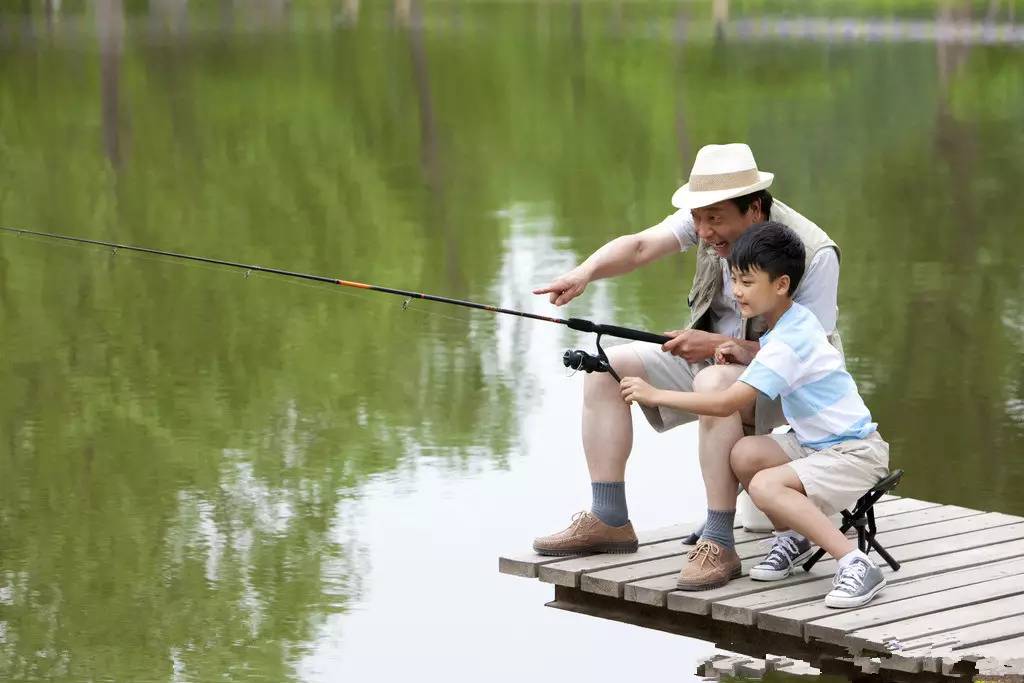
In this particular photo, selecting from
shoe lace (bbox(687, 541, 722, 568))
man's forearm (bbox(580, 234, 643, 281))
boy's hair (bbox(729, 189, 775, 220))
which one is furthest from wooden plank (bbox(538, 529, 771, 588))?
boy's hair (bbox(729, 189, 775, 220))

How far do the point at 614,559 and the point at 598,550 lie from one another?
2.2 inches

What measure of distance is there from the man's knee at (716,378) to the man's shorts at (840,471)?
0.22 metres

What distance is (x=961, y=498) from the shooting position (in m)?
5.70

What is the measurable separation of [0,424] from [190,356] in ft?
4.03

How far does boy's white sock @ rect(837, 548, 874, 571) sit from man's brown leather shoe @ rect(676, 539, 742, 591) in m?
0.26

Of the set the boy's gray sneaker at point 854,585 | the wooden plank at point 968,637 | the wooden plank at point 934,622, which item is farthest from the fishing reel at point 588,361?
the wooden plank at point 968,637

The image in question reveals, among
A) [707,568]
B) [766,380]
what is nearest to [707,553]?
[707,568]

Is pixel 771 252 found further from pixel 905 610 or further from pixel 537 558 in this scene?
pixel 537 558

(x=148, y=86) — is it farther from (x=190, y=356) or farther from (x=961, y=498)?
(x=961, y=498)

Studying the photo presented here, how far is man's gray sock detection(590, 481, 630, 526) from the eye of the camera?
4.44 metres

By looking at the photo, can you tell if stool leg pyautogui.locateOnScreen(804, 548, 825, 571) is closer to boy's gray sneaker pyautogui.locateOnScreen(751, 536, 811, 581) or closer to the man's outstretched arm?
boy's gray sneaker pyautogui.locateOnScreen(751, 536, 811, 581)

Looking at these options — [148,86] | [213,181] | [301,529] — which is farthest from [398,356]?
[148,86]

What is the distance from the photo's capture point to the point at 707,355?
4.41m

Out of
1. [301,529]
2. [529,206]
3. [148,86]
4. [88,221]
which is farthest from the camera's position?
[148,86]
